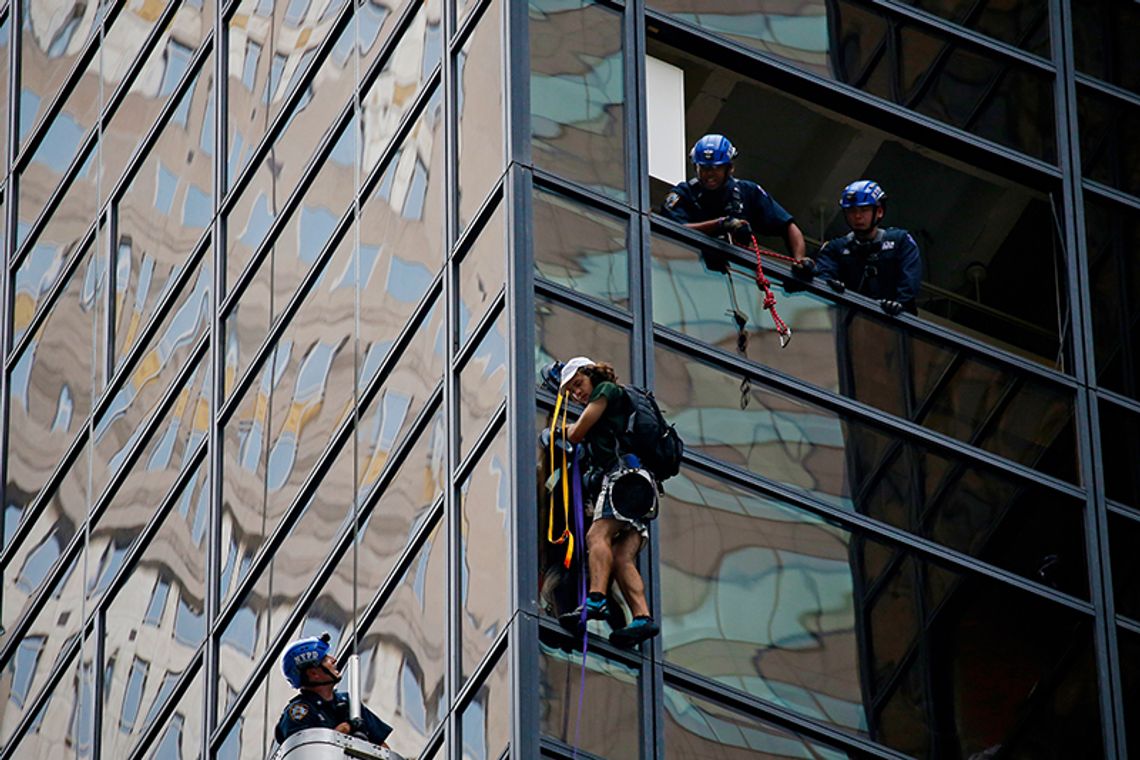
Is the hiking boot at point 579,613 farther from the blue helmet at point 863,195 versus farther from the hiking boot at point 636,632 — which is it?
the blue helmet at point 863,195

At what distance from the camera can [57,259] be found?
3844 centimetres

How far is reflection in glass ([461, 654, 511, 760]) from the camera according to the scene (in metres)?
26.7

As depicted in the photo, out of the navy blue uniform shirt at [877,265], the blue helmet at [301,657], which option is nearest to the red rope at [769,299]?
the navy blue uniform shirt at [877,265]

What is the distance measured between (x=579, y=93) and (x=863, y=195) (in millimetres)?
2767

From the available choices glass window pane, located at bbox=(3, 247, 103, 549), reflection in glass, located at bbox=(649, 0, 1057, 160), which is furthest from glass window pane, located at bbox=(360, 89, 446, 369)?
glass window pane, located at bbox=(3, 247, 103, 549)

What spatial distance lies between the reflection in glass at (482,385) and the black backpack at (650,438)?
3.10 feet

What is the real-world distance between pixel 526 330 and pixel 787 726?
339 centimetres

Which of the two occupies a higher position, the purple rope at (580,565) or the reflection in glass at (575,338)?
the reflection in glass at (575,338)

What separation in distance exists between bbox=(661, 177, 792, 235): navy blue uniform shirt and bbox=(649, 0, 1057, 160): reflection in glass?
4.08 ft

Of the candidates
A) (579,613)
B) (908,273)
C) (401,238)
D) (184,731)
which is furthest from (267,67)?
(579,613)

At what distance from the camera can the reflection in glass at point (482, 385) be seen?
27797 mm

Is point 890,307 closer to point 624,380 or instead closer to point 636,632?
point 624,380

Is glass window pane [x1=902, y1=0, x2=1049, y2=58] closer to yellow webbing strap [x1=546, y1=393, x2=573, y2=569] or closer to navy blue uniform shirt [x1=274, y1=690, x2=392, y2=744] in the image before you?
yellow webbing strap [x1=546, y1=393, x2=573, y2=569]

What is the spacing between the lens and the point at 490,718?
26.9 m
